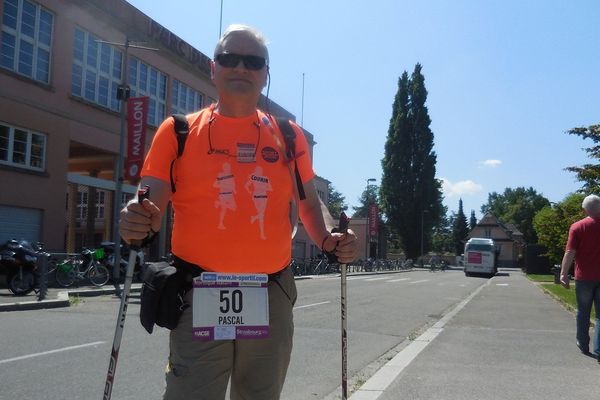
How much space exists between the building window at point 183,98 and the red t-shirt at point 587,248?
25870 mm

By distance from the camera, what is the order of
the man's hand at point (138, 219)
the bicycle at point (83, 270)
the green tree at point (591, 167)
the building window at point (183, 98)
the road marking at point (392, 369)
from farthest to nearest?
the building window at point (183, 98) < the bicycle at point (83, 270) < the green tree at point (591, 167) < the road marking at point (392, 369) < the man's hand at point (138, 219)

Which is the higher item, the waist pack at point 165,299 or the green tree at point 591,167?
the green tree at point 591,167

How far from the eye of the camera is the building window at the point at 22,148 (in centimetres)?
2045

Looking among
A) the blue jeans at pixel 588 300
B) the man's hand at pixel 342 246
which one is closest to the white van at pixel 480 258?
the blue jeans at pixel 588 300

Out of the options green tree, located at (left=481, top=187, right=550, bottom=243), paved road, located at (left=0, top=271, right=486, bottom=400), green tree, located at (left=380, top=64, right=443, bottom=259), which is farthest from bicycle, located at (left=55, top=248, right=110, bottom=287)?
green tree, located at (left=481, top=187, right=550, bottom=243)

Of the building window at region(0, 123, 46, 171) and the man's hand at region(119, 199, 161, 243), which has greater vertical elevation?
the building window at region(0, 123, 46, 171)

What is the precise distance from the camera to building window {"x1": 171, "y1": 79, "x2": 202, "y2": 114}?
104 ft

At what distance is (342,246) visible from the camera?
2838 millimetres

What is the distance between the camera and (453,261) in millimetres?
98688

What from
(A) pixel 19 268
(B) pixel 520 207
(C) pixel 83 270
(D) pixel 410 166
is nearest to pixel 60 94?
(C) pixel 83 270

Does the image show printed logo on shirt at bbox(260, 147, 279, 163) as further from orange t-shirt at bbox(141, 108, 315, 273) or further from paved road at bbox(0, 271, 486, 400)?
paved road at bbox(0, 271, 486, 400)

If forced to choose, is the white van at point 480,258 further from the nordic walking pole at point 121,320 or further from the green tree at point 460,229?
the green tree at point 460,229

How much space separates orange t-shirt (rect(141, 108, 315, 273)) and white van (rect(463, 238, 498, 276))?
152 ft

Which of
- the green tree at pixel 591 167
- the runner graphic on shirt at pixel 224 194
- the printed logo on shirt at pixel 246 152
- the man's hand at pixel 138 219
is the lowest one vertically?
the man's hand at pixel 138 219
